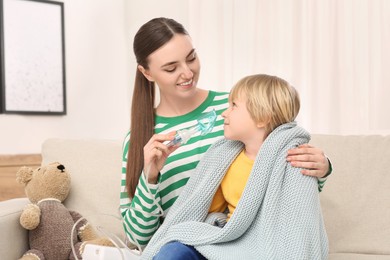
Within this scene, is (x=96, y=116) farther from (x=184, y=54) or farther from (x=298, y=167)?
(x=298, y=167)

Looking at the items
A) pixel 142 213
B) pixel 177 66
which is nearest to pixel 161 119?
pixel 177 66

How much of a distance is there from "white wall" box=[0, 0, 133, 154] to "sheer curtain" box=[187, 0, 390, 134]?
62 centimetres

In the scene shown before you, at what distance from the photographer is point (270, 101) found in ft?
4.90

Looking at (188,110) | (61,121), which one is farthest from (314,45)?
(61,121)

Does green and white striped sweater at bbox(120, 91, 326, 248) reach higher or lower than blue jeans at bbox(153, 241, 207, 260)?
higher

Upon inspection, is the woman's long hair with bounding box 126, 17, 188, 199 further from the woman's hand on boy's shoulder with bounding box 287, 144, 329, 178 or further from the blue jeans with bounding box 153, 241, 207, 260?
the woman's hand on boy's shoulder with bounding box 287, 144, 329, 178

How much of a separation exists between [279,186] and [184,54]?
0.53 metres

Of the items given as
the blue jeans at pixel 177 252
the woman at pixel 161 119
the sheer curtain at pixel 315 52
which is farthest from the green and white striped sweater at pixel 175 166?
the sheer curtain at pixel 315 52

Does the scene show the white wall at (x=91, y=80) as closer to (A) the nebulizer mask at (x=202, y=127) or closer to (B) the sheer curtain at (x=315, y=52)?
(B) the sheer curtain at (x=315, y=52)

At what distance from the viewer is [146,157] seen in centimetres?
156

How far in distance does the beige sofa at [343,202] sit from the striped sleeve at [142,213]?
0.25 metres

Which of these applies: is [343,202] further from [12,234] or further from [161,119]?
[12,234]

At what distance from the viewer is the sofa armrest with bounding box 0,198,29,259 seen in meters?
1.88

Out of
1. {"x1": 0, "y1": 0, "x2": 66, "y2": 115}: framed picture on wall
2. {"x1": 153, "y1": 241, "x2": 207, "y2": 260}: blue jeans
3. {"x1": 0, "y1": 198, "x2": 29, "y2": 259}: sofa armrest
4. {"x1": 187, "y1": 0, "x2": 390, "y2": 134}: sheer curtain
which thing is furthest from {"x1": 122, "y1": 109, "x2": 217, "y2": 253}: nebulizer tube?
{"x1": 0, "y1": 0, "x2": 66, "y2": 115}: framed picture on wall
